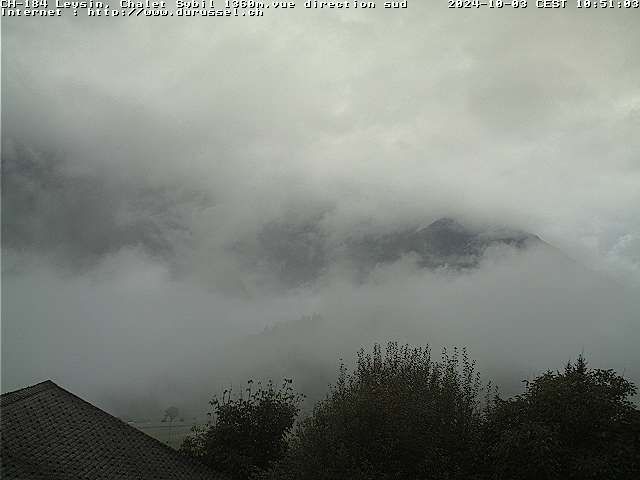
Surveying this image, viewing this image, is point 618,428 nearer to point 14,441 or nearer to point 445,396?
point 445,396

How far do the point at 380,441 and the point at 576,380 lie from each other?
1192 cm

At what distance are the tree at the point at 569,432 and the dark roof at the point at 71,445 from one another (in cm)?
1937

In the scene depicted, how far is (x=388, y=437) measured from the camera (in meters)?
27.6

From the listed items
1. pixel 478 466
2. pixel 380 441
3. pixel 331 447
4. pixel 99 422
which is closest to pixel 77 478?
pixel 99 422

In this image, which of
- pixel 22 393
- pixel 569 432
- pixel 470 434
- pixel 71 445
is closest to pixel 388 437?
pixel 470 434

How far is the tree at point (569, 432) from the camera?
83.7 feet

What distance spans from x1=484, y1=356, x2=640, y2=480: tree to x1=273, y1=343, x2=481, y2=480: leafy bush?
187cm

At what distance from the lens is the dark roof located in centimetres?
2603

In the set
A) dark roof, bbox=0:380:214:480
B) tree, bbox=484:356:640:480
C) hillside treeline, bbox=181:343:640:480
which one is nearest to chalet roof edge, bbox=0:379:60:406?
dark roof, bbox=0:380:214:480

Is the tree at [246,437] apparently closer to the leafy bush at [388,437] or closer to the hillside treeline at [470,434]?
the leafy bush at [388,437]

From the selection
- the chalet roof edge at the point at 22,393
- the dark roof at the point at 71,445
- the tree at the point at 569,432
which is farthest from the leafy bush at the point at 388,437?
the chalet roof edge at the point at 22,393

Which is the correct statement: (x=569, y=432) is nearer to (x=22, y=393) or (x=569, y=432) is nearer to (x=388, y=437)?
(x=388, y=437)

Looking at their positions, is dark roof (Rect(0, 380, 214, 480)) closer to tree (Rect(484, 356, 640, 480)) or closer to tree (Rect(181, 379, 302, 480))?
tree (Rect(181, 379, 302, 480))

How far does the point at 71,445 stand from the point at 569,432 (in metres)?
27.1
